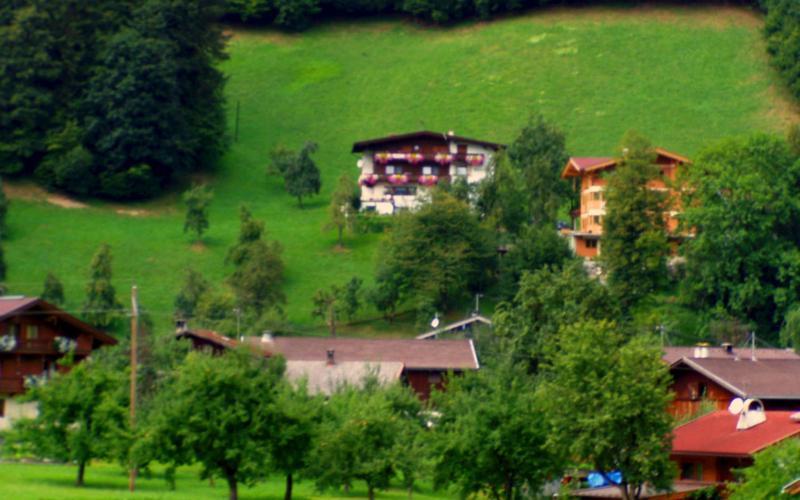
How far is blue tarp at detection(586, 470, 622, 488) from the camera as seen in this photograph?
2147 inches

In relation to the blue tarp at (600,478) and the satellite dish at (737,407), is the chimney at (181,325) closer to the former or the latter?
the blue tarp at (600,478)

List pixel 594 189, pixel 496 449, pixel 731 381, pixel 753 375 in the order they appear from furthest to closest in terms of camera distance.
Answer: pixel 594 189 → pixel 753 375 → pixel 731 381 → pixel 496 449

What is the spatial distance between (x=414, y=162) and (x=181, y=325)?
3426 centimetres

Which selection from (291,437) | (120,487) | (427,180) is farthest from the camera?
(427,180)

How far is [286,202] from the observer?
10588 cm

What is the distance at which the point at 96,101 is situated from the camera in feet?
351

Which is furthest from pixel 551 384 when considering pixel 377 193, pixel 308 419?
pixel 377 193

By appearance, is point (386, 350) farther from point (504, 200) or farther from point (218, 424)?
point (218, 424)

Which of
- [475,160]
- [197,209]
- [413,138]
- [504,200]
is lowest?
[197,209]

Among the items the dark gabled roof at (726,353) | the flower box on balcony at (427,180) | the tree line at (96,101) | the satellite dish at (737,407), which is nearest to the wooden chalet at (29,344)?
the dark gabled roof at (726,353)

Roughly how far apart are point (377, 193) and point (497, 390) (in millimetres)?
53328

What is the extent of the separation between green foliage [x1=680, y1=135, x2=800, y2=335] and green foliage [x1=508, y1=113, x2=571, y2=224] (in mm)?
9870

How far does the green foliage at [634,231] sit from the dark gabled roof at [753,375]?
2052 cm

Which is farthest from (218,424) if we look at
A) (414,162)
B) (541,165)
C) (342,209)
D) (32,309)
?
(414,162)
